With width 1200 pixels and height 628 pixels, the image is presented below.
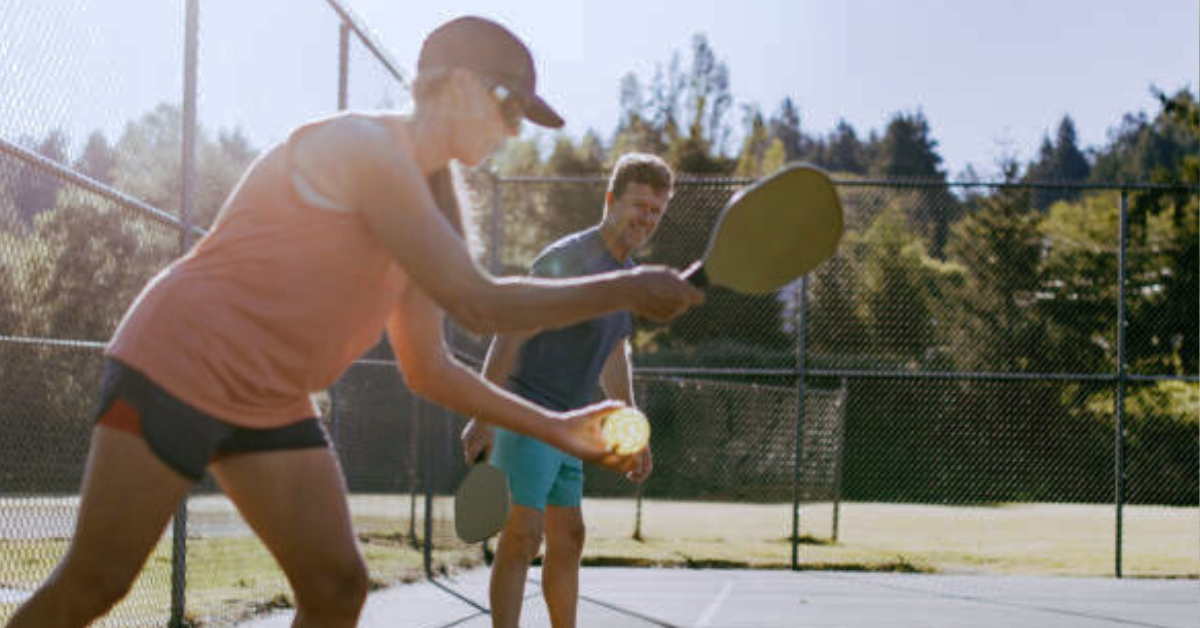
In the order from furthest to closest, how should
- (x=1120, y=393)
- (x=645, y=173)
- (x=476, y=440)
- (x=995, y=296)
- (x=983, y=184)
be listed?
(x=995, y=296)
(x=983, y=184)
(x=1120, y=393)
(x=645, y=173)
(x=476, y=440)

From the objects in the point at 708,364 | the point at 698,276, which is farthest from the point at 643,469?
the point at 708,364

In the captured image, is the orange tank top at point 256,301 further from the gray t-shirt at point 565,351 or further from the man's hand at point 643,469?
the gray t-shirt at point 565,351

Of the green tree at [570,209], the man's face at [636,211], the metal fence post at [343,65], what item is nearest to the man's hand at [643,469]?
the man's face at [636,211]

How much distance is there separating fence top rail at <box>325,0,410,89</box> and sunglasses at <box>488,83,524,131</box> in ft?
14.0

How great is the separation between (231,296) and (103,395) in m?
0.29

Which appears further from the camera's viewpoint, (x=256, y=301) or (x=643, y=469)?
(x=643, y=469)

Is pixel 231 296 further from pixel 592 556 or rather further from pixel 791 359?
pixel 791 359

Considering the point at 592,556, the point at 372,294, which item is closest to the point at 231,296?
the point at 372,294

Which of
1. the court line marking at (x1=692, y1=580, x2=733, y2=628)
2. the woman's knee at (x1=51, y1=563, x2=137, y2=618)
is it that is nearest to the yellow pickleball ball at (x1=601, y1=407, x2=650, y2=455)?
the woman's knee at (x1=51, y1=563, x2=137, y2=618)

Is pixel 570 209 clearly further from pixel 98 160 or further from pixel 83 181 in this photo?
pixel 83 181

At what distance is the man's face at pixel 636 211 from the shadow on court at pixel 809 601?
268 cm

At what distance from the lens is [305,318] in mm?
2604

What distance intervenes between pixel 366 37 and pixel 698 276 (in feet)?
19.3

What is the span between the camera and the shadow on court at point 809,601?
751cm
